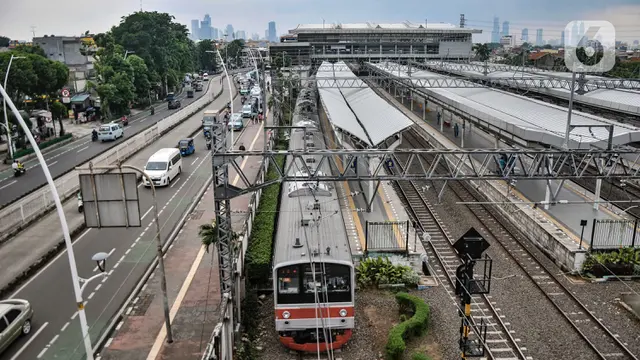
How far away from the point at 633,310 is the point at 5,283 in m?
18.9

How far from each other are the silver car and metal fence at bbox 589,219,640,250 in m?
17.0

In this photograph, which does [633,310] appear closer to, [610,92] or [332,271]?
[332,271]

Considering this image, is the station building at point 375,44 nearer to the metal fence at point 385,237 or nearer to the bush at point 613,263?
the metal fence at point 385,237

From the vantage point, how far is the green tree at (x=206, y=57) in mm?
112500

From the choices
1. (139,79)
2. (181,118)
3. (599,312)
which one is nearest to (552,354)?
(599,312)

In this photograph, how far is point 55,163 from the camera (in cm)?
3403

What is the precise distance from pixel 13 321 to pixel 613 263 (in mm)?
17622

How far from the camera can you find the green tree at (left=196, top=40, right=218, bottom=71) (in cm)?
11250

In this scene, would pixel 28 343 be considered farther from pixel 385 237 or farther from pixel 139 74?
pixel 139 74

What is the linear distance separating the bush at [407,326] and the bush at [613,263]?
6.48 meters

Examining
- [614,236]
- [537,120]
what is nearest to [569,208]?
[614,236]

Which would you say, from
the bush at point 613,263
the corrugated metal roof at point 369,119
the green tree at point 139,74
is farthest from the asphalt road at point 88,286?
the green tree at point 139,74

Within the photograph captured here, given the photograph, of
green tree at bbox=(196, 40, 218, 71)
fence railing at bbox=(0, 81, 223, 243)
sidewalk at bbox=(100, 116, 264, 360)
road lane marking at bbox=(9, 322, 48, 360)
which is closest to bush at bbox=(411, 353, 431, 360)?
sidewalk at bbox=(100, 116, 264, 360)

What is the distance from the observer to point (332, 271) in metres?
12.9
